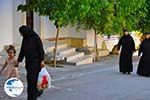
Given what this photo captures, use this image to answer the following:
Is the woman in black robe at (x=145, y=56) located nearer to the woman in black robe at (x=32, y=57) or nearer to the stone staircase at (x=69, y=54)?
the stone staircase at (x=69, y=54)

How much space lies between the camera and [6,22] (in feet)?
68.1

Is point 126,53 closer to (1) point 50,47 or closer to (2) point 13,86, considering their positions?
(1) point 50,47

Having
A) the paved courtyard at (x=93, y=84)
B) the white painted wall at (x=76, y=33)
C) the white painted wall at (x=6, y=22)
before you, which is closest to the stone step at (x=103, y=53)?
the white painted wall at (x=76, y=33)

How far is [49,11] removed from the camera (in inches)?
678

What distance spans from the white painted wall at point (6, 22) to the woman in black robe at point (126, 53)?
5.39 m

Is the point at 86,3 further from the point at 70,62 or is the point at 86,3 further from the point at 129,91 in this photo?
the point at 129,91

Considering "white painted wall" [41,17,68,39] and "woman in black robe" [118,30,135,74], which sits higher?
"white painted wall" [41,17,68,39]

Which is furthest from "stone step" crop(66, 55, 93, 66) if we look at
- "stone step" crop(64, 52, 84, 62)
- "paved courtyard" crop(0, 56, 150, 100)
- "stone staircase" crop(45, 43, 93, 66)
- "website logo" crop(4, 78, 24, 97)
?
"website logo" crop(4, 78, 24, 97)

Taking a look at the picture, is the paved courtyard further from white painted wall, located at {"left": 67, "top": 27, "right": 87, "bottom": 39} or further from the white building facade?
white painted wall, located at {"left": 67, "top": 27, "right": 87, "bottom": 39}

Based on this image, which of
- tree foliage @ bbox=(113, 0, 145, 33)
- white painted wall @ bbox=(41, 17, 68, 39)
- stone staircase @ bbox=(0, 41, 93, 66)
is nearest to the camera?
stone staircase @ bbox=(0, 41, 93, 66)

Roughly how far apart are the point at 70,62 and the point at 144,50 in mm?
3589

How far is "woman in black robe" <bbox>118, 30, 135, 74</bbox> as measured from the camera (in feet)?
58.3

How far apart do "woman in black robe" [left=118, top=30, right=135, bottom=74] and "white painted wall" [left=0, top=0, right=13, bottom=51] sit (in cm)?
539

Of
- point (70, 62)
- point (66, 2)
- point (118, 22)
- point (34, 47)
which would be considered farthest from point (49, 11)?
point (34, 47)
